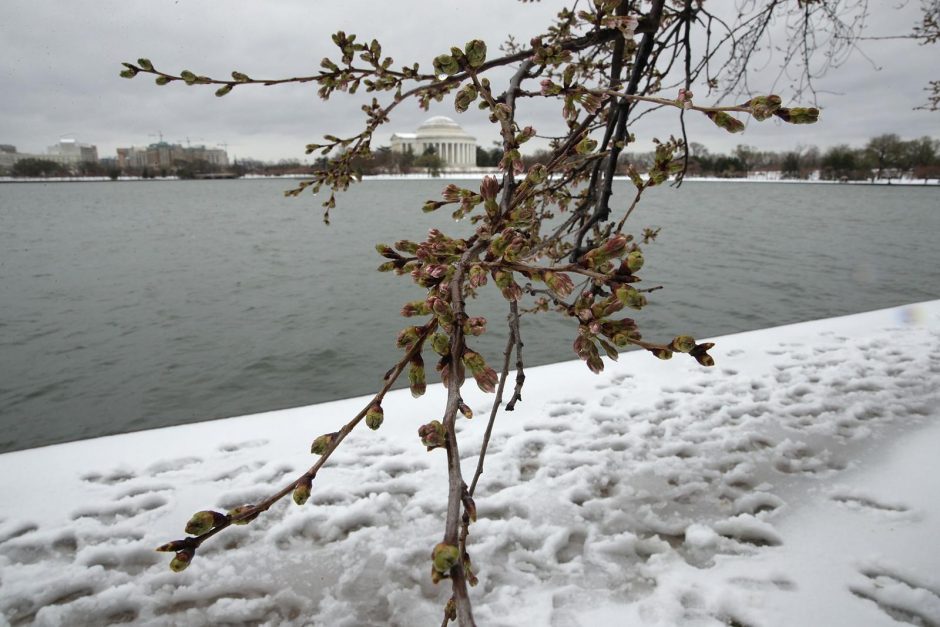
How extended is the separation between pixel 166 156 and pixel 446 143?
72.4 m

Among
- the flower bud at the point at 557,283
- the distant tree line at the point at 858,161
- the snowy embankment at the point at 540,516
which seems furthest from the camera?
the distant tree line at the point at 858,161

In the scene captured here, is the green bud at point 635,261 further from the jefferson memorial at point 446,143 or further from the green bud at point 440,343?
the jefferson memorial at point 446,143

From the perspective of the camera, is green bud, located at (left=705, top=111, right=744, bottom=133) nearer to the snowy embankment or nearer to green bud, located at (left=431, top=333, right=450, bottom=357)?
green bud, located at (left=431, top=333, right=450, bottom=357)

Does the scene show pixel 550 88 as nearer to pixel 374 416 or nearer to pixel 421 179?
pixel 374 416

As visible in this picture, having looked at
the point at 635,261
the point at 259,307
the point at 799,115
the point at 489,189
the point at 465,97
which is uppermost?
the point at 465,97

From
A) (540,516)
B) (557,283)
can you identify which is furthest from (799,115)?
(540,516)

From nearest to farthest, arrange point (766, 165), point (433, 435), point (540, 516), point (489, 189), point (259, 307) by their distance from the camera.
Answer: point (433, 435) < point (489, 189) < point (540, 516) < point (259, 307) < point (766, 165)

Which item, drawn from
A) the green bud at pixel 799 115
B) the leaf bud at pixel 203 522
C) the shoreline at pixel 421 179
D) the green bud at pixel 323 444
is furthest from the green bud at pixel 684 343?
the shoreline at pixel 421 179

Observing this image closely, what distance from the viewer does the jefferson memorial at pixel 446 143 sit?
90688mm

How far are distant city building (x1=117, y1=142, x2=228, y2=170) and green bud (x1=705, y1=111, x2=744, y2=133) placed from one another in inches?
5129

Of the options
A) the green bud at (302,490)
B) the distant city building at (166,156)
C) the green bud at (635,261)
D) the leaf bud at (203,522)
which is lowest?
the green bud at (302,490)

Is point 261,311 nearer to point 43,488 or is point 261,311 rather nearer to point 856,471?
point 43,488

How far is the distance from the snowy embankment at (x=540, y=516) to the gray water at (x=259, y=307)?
→ 360 centimetres

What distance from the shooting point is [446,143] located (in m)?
92.4
